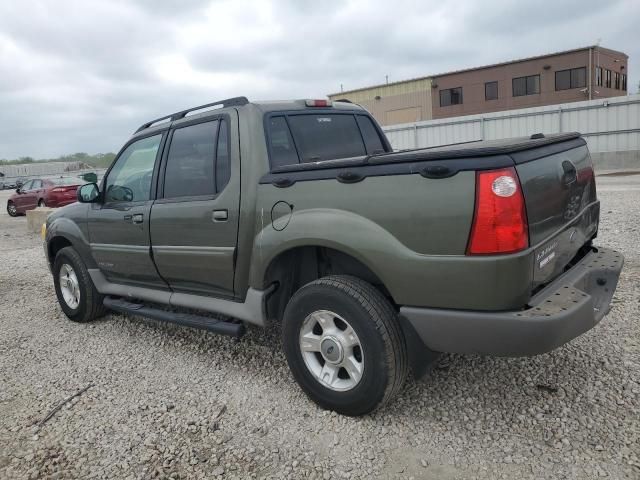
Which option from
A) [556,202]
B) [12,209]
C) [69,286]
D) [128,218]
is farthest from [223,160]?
[12,209]

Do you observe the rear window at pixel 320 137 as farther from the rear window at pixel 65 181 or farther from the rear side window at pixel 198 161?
the rear window at pixel 65 181

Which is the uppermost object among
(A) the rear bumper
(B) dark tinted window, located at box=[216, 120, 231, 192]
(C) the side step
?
(B) dark tinted window, located at box=[216, 120, 231, 192]

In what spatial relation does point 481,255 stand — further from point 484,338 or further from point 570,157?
point 570,157

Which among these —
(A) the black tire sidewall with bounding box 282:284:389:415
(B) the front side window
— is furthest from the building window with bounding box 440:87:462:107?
(A) the black tire sidewall with bounding box 282:284:389:415

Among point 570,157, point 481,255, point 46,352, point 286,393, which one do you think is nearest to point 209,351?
point 286,393

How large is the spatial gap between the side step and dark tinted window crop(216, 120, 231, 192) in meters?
0.95

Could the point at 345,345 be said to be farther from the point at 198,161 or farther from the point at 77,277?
the point at 77,277

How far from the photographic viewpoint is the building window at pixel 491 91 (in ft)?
135

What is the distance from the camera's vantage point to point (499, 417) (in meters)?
2.96

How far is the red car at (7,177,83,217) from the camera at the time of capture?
17.2 metres

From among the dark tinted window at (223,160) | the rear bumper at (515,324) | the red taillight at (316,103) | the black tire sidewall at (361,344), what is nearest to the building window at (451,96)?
the red taillight at (316,103)

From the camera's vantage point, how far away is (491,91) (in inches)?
1631

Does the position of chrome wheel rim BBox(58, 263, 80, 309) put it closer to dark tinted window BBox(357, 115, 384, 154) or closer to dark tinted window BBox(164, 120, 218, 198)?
dark tinted window BBox(164, 120, 218, 198)

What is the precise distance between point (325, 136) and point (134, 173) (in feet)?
5.68
